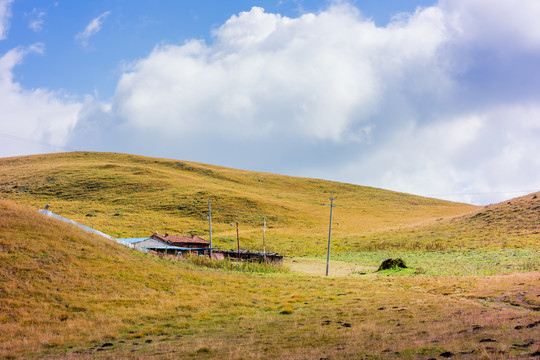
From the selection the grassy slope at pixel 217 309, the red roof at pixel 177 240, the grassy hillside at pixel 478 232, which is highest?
the grassy hillside at pixel 478 232

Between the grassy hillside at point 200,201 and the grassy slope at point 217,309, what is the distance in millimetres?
41544

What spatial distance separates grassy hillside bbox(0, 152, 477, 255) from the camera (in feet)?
296

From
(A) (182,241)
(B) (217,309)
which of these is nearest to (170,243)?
(A) (182,241)

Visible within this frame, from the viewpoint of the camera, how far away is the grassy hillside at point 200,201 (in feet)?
296

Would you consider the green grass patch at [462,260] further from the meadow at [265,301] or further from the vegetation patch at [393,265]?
the vegetation patch at [393,265]

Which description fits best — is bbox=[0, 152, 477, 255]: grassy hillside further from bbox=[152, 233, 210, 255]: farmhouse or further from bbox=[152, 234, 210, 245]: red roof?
bbox=[152, 234, 210, 245]: red roof

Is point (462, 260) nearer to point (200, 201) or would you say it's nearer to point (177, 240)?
point (177, 240)

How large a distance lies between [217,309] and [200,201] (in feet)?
305

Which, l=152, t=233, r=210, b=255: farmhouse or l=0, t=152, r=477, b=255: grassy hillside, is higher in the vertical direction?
l=0, t=152, r=477, b=255: grassy hillside

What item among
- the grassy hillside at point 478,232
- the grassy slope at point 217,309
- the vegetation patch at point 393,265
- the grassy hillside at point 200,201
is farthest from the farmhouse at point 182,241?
the grassy hillside at point 478,232

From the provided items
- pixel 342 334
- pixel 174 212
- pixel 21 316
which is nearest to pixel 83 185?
pixel 174 212

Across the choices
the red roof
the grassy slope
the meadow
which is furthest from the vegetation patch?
the red roof

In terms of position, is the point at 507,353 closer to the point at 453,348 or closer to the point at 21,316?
the point at 453,348

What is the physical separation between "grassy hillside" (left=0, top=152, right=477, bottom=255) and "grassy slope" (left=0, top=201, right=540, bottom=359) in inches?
1636
